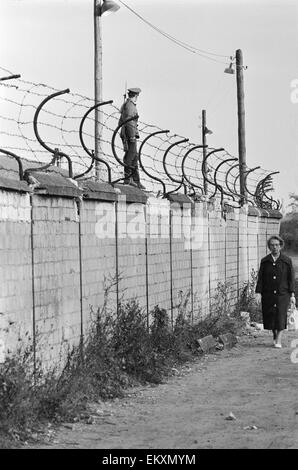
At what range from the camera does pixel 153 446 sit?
306 inches

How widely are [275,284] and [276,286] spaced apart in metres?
0.03

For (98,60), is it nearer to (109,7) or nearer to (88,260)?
(109,7)

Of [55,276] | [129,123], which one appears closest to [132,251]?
[129,123]

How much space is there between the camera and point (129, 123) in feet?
45.0

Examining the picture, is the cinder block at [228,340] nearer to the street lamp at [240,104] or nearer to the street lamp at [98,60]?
the street lamp at [98,60]

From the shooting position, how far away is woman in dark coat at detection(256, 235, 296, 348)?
14344 mm

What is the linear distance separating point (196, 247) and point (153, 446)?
790cm

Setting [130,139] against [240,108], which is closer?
[130,139]

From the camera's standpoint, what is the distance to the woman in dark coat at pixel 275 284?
47.1 feet

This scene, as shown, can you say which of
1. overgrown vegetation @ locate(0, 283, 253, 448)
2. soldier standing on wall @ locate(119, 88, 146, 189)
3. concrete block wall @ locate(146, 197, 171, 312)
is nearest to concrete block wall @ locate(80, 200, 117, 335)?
overgrown vegetation @ locate(0, 283, 253, 448)

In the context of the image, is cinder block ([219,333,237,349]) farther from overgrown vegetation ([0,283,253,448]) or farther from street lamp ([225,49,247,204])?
street lamp ([225,49,247,204])
